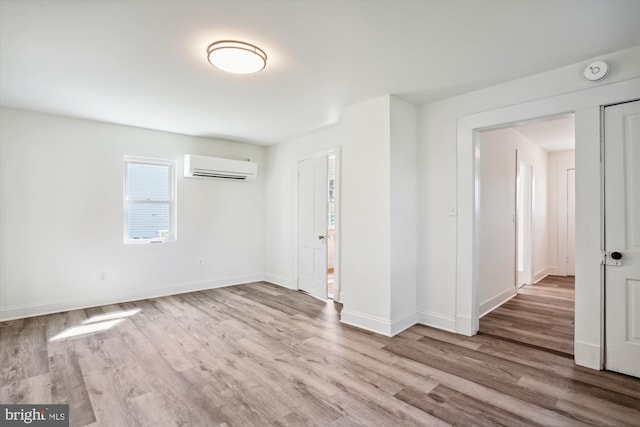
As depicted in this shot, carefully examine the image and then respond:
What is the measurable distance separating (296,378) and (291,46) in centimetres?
245

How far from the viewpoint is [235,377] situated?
7.96 feet

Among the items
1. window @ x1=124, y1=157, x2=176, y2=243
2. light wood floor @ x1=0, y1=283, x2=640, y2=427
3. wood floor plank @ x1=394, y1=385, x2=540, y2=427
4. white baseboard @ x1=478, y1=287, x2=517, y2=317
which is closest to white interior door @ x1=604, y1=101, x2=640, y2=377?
light wood floor @ x1=0, y1=283, x2=640, y2=427

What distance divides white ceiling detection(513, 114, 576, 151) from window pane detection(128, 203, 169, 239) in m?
5.09

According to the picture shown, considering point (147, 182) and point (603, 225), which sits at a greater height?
point (147, 182)

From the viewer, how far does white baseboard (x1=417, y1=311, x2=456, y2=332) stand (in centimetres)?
332

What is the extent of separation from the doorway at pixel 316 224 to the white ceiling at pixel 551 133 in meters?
2.60

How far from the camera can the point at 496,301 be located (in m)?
4.17

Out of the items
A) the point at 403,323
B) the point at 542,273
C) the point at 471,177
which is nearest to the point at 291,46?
the point at 471,177

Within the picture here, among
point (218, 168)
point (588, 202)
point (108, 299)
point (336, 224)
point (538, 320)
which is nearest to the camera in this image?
point (588, 202)

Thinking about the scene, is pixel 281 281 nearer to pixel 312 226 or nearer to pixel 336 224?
pixel 312 226

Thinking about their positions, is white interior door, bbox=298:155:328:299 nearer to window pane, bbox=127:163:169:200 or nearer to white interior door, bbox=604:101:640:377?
window pane, bbox=127:163:169:200

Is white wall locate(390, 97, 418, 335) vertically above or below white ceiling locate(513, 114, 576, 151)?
below

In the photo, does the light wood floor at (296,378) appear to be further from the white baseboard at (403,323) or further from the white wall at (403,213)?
the white wall at (403,213)

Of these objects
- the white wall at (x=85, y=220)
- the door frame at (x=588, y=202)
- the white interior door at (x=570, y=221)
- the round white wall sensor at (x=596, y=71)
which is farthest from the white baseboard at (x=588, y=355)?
the white wall at (x=85, y=220)
